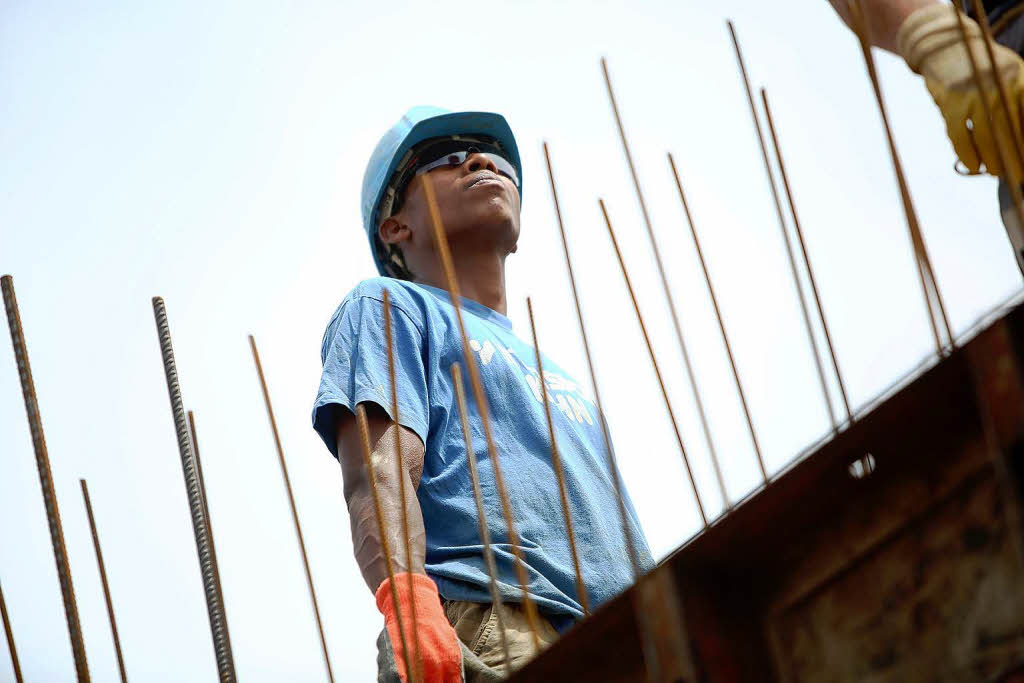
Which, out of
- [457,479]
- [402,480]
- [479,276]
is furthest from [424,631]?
[479,276]

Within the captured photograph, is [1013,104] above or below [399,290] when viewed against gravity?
below

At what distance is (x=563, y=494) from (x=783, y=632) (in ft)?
3.95

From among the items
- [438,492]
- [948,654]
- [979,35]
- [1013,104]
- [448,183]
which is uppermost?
[448,183]

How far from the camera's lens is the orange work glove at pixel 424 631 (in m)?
3.12

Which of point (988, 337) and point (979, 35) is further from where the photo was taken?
point (979, 35)

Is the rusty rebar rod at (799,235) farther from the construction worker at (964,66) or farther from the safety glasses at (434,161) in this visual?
the safety glasses at (434,161)

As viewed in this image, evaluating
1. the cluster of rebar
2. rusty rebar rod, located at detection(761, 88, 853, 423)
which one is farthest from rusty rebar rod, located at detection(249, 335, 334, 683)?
rusty rebar rod, located at detection(761, 88, 853, 423)

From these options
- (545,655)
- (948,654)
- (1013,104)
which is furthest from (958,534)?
(1013,104)

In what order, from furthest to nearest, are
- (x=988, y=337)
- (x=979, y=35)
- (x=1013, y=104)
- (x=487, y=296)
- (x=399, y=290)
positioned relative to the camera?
1. (x=487, y=296)
2. (x=399, y=290)
3. (x=979, y=35)
4. (x=1013, y=104)
5. (x=988, y=337)

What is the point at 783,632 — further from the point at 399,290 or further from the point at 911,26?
the point at 399,290

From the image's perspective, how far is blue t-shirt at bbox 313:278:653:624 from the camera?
3459 millimetres

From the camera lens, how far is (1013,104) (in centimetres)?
299

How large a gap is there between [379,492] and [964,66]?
1.61 meters

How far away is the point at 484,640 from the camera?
3.33 metres
